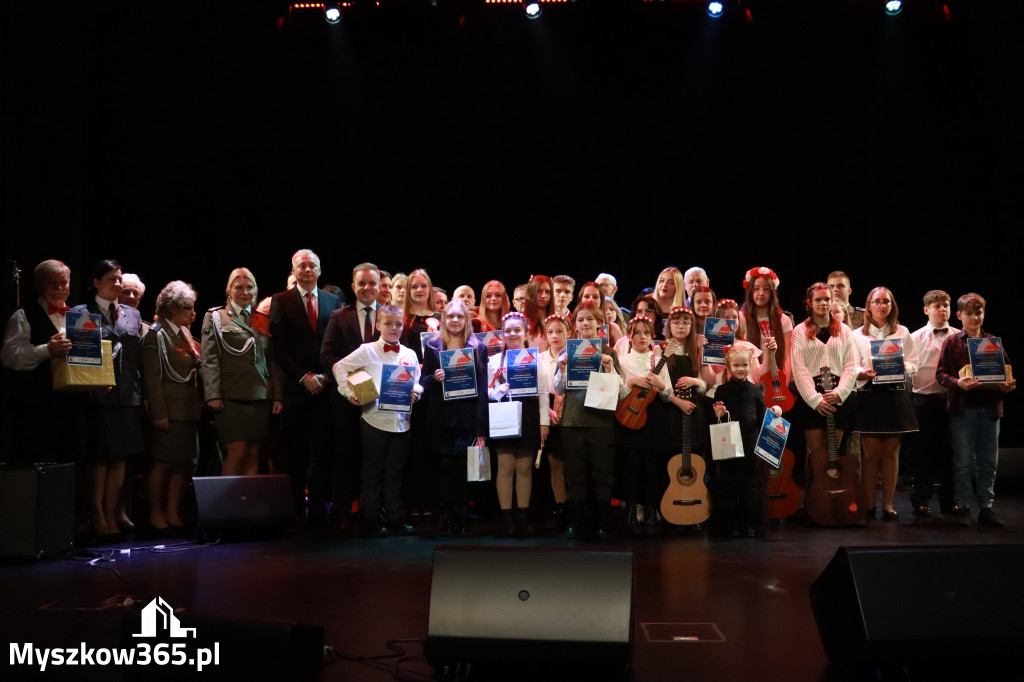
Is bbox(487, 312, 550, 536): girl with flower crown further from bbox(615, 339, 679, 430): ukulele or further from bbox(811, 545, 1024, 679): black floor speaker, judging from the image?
bbox(811, 545, 1024, 679): black floor speaker

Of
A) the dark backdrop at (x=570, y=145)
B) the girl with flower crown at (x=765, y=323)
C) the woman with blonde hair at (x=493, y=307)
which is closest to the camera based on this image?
the girl with flower crown at (x=765, y=323)

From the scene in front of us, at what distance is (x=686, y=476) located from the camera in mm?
5836

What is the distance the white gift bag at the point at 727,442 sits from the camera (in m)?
5.58

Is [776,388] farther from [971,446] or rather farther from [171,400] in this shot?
[171,400]

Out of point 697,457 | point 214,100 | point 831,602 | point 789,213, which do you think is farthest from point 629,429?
point 214,100

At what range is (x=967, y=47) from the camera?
8.68m

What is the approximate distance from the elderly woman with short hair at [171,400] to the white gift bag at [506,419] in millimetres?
2146

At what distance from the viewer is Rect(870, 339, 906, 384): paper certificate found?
6.12 m

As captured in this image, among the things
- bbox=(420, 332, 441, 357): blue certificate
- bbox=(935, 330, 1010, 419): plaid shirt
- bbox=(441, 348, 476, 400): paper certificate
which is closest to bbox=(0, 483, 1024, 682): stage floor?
bbox=(935, 330, 1010, 419): plaid shirt

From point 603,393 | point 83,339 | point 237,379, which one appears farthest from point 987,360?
point 83,339

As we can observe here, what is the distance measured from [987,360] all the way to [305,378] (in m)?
4.89

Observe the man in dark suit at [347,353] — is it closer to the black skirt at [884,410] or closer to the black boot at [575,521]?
the black boot at [575,521]

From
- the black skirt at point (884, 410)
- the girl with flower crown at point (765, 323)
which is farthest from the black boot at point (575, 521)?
the black skirt at point (884, 410)

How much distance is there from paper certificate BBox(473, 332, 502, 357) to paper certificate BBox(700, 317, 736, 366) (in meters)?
1.41
